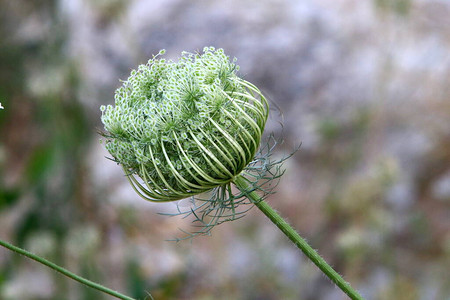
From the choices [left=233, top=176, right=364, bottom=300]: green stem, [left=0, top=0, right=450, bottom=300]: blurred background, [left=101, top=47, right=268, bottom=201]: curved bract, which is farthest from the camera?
[left=0, top=0, right=450, bottom=300]: blurred background

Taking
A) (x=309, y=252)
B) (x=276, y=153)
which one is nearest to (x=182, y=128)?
(x=309, y=252)

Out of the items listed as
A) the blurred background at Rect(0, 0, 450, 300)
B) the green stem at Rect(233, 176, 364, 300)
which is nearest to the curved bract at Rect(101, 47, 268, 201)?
the green stem at Rect(233, 176, 364, 300)

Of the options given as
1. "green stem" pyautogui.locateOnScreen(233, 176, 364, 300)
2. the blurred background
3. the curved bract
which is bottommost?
"green stem" pyautogui.locateOnScreen(233, 176, 364, 300)

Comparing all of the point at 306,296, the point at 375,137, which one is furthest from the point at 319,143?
the point at 306,296

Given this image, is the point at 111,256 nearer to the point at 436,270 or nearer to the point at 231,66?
the point at 436,270

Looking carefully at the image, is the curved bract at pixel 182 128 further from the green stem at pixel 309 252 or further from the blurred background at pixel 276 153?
the blurred background at pixel 276 153

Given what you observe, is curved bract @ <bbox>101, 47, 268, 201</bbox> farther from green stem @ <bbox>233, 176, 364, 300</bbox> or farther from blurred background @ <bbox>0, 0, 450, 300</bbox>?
blurred background @ <bbox>0, 0, 450, 300</bbox>

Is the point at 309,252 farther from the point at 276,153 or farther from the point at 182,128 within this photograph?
the point at 276,153

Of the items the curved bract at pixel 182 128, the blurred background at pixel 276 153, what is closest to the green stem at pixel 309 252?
the curved bract at pixel 182 128
